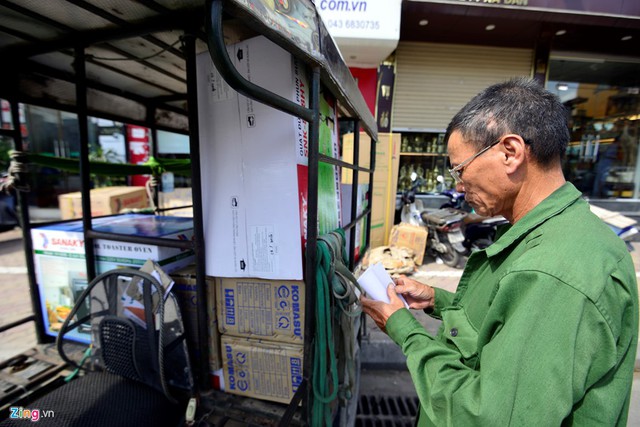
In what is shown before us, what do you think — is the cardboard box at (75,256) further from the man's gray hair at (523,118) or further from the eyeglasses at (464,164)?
the man's gray hair at (523,118)

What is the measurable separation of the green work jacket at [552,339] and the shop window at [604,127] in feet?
27.6

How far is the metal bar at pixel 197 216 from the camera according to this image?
3.92 ft

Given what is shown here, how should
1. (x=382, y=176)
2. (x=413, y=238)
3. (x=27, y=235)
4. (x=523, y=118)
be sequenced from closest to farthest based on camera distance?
1. (x=523, y=118)
2. (x=27, y=235)
3. (x=413, y=238)
4. (x=382, y=176)

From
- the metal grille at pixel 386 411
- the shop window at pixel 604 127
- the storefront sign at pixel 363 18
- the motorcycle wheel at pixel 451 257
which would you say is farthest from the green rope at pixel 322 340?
the shop window at pixel 604 127

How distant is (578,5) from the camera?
5.30 metres

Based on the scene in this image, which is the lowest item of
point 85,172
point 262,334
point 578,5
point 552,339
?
point 262,334

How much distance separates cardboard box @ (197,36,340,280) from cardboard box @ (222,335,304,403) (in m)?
0.36

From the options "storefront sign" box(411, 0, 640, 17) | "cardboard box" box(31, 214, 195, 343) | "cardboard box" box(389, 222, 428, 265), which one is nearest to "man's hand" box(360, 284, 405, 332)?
"cardboard box" box(31, 214, 195, 343)

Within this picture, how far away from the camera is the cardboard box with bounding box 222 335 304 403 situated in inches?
54.5

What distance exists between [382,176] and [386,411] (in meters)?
3.64

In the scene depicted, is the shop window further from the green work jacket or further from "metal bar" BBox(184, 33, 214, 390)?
"metal bar" BBox(184, 33, 214, 390)

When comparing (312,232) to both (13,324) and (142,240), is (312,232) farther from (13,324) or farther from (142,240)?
(13,324)

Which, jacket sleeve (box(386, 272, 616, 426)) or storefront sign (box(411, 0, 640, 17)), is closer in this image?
jacket sleeve (box(386, 272, 616, 426))

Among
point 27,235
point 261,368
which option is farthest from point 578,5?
point 27,235
